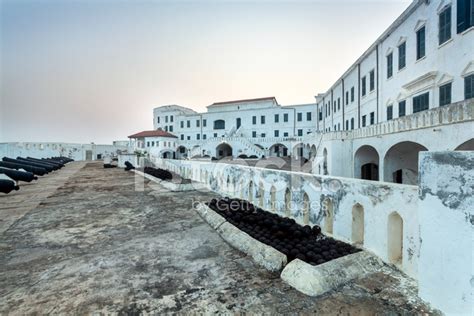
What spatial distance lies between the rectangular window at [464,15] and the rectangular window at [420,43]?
2206mm

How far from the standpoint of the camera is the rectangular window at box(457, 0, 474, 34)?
8.80 m

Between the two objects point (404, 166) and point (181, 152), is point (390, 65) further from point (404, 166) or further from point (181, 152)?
point (181, 152)

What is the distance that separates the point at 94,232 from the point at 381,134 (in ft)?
37.3

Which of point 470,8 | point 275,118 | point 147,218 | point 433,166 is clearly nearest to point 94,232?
point 147,218

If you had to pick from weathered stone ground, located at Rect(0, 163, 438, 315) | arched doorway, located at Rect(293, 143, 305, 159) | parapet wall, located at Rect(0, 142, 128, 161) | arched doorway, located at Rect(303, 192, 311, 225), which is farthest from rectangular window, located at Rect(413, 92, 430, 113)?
parapet wall, located at Rect(0, 142, 128, 161)

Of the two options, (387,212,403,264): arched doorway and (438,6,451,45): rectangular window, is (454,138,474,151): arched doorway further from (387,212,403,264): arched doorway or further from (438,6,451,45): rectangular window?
(387,212,403,264): arched doorway

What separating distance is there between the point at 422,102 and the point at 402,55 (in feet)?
11.2

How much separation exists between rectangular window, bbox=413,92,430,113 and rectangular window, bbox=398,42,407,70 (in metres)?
2.40

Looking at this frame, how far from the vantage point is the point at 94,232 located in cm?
402

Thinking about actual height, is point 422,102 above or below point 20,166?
above

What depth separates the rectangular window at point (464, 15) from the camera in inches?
346

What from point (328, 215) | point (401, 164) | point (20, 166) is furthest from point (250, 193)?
point (20, 166)

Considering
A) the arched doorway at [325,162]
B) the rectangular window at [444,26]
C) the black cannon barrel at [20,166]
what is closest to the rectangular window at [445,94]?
the rectangular window at [444,26]

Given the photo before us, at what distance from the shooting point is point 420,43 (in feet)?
38.4
